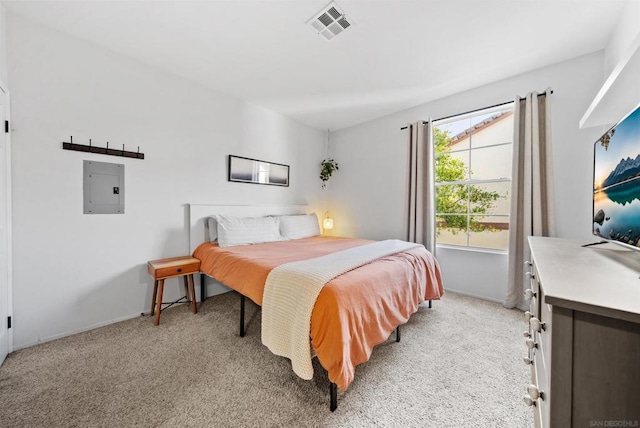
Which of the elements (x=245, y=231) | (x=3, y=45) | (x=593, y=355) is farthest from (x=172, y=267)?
(x=593, y=355)

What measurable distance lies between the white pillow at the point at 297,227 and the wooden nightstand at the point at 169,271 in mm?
1192

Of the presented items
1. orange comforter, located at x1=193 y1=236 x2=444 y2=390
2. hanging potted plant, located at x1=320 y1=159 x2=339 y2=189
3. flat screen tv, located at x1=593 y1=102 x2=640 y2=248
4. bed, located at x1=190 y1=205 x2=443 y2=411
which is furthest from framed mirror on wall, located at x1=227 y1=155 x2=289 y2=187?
flat screen tv, located at x1=593 y1=102 x2=640 y2=248

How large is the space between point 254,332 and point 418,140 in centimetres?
306

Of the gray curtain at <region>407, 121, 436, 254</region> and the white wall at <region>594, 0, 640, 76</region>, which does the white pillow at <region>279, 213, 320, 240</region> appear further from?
the white wall at <region>594, 0, 640, 76</region>

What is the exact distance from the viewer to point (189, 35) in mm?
2072

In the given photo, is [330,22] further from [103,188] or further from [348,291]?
[103,188]

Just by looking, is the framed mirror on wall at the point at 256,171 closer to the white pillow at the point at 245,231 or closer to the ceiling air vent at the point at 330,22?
the white pillow at the point at 245,231

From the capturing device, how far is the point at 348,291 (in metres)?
1.39

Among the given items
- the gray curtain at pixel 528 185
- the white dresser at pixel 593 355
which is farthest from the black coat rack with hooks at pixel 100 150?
the gray curtain at pixel 528 185

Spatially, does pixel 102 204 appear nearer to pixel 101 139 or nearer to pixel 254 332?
pixel 101 139

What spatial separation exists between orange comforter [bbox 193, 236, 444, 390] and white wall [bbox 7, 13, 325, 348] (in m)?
0.70

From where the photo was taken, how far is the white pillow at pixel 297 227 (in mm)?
3377

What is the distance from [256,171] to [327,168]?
1.39 meters

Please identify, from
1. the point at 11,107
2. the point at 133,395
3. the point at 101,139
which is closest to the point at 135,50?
the point at 101,139
